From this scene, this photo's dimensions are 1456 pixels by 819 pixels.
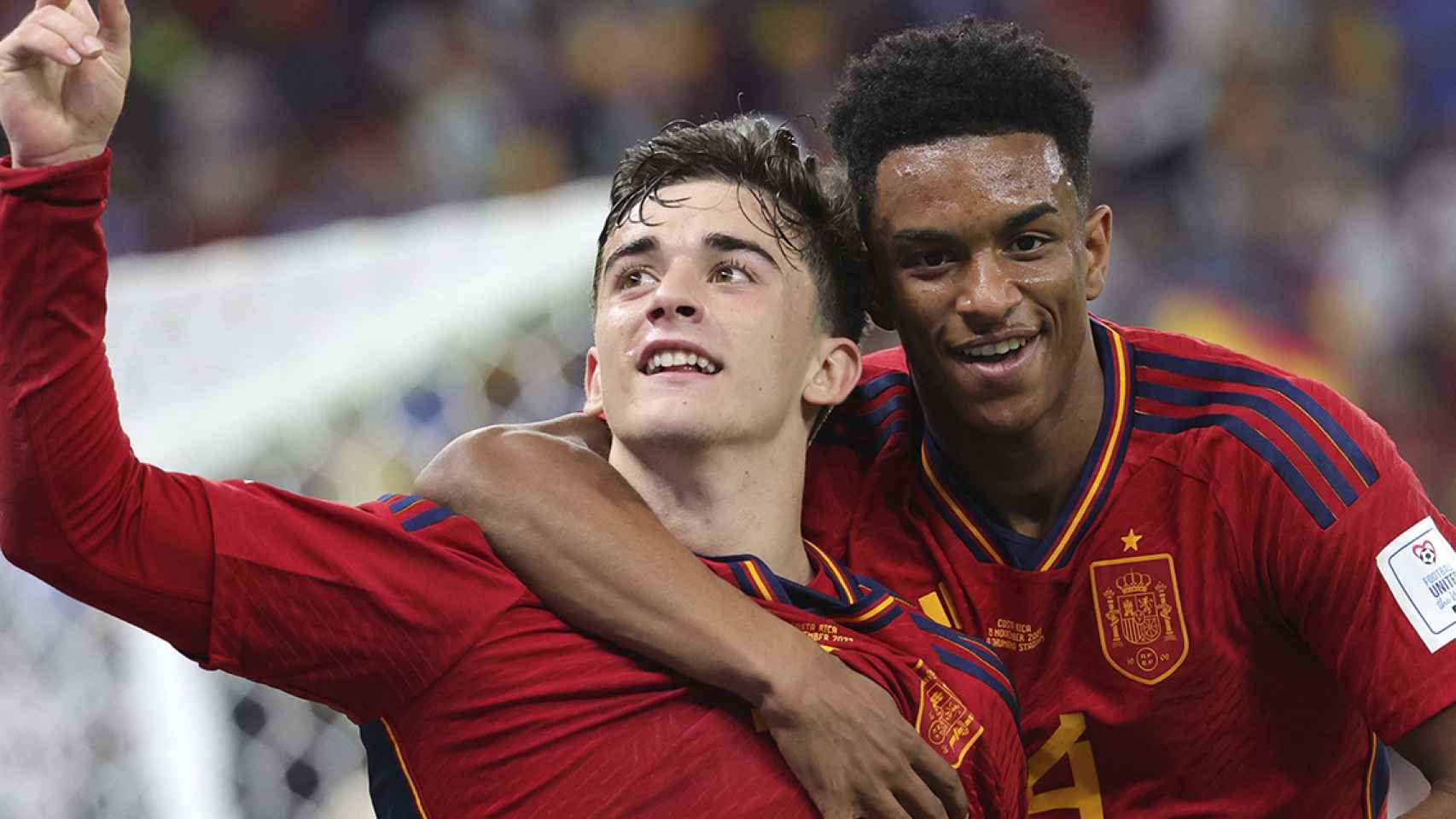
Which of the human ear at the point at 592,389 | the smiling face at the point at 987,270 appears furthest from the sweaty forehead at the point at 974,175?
the human ear at the point at 592,389

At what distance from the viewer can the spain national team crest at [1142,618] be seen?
97.5 inches

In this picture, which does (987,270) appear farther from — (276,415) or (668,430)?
(276,415)

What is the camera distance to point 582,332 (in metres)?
3.81

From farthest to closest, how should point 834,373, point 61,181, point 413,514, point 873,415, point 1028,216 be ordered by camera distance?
point 873,415 → point 834,373 → point 1028,216 → point 413,514 → point 61,181

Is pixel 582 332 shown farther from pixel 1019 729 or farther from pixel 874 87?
pixel 1019 729

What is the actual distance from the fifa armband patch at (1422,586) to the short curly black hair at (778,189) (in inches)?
33.7

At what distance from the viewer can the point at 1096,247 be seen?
106 inches

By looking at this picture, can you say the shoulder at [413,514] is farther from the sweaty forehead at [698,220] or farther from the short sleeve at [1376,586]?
the short sleeve at [1376,586]

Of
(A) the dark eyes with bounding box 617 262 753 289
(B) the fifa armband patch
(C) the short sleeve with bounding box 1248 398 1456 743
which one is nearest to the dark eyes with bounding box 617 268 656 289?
(A) the dark eyes with bounding box 617 262 753 289

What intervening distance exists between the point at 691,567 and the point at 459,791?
405 mm

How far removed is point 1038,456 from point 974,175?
0.45 m

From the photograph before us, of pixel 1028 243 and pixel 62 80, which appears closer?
pixel 62 80

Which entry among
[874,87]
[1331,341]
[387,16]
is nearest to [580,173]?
[387,16]

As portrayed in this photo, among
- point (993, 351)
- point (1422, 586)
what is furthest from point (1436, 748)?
point (993, 351)
